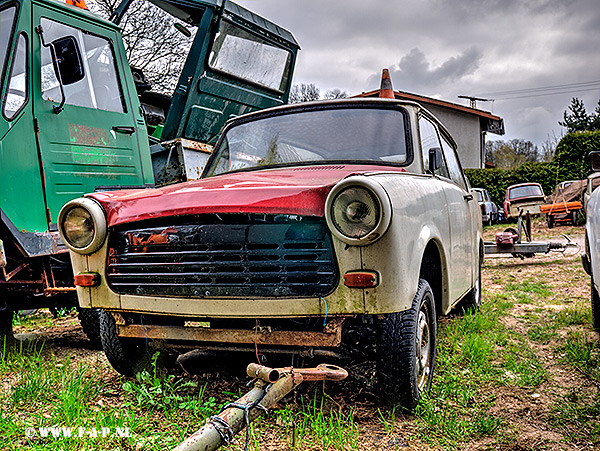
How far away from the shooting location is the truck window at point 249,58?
551 centimetres

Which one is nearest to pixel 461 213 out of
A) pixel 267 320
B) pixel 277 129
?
pixel 277 129

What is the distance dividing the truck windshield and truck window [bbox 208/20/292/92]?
195 cm

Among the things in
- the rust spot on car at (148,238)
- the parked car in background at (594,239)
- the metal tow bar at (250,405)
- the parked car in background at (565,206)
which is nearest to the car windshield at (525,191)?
the parked car in background at (565,206)

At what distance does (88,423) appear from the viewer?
2631 mm

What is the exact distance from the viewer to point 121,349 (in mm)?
3158

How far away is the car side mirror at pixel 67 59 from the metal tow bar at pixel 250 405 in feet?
10.1

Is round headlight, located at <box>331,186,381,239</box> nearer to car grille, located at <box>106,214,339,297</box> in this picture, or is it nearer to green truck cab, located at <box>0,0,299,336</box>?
car grille, located at <box>106,214,339,297</box>

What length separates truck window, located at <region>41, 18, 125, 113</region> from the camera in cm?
404

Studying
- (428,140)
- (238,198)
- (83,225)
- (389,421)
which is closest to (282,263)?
(238,198)

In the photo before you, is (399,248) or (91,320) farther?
(91,320)

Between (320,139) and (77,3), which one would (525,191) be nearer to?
(320,139)

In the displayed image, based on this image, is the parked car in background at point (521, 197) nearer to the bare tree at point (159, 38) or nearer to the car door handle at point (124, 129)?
the bare tree at point (159, 38)

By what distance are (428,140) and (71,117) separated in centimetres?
279

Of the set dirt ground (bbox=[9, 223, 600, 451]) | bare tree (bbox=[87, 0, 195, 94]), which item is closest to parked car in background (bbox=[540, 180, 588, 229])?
dirt ground (bbox=[9, 223, 600, 451])
